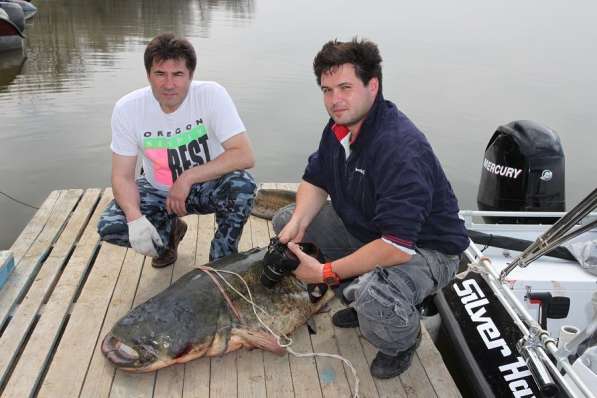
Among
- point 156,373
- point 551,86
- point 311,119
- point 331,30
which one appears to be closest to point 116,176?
point 156,373

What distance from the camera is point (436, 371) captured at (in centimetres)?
272

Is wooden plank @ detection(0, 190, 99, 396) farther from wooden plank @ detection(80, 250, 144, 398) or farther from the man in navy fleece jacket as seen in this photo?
the man in navy fleece jacket

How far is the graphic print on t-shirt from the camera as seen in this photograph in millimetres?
3166

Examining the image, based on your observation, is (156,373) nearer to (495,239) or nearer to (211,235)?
(211,235)

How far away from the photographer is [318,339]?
2.88 m

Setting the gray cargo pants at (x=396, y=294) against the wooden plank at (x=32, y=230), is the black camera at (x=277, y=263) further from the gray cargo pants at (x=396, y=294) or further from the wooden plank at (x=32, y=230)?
the wooden plank at (x=32, y=230)

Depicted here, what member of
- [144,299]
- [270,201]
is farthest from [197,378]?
[270,201]

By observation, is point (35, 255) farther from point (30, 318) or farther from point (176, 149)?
point (176, 149)

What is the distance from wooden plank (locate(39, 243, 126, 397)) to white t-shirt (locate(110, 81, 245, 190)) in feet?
2.51

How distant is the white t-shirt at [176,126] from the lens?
311cm

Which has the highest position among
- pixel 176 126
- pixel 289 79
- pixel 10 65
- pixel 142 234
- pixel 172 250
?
pixel 176 126

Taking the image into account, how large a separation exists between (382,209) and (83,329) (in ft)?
5.52

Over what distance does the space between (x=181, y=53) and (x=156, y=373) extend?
1.66 meters

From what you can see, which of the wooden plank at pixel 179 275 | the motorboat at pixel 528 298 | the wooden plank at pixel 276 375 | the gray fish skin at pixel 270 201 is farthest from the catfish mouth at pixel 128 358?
the gray fish skin at pixel 270 201
